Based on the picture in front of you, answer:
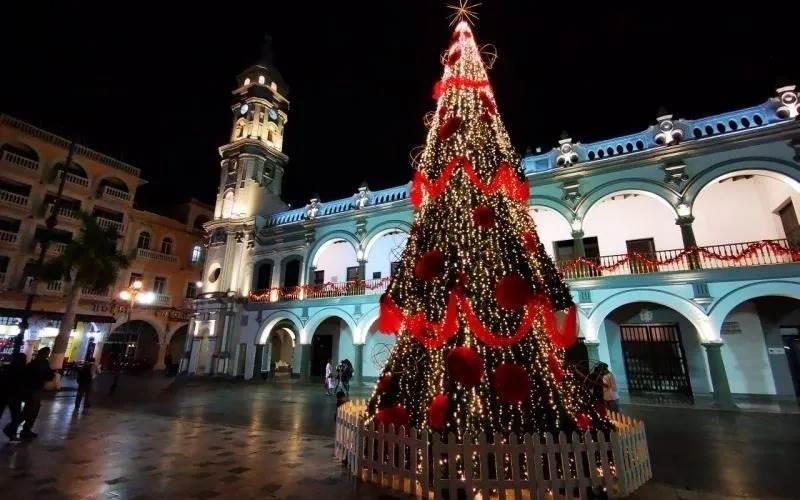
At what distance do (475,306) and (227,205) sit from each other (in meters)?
23.4

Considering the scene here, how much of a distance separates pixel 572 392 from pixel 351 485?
3315mm

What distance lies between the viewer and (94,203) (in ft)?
87.5

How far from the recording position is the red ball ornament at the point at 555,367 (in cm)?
538

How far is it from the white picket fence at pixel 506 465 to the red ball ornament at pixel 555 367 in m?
0.81

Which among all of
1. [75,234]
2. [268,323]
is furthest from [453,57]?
[75,234]

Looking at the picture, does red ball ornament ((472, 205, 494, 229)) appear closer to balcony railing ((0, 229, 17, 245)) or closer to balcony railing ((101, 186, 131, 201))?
balcony railing ((0, 229, 17, 245))

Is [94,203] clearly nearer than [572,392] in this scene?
No

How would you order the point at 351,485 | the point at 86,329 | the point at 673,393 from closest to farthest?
the point at 351,485, the point at 673,393, the point at 86,329

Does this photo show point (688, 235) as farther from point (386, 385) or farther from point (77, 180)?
point (77, 180)

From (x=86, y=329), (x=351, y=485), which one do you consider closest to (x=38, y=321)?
(x=86, y=329)

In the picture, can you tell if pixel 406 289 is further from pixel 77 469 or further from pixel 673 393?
pixel 673 393

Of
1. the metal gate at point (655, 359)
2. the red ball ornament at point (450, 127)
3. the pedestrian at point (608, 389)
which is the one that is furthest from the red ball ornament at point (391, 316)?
the metal gate at point (655, 359)

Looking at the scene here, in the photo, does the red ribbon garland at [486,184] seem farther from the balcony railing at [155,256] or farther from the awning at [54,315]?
the balcony railing at [155,256]

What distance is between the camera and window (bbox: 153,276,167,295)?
29.8 meters
